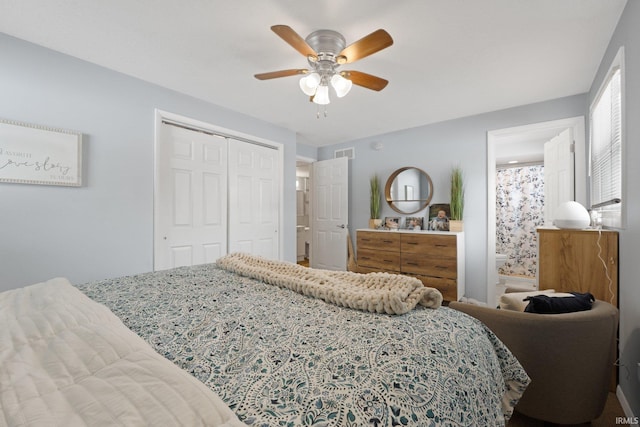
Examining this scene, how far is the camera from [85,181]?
238 cm

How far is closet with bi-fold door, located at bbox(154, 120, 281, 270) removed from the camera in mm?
2953

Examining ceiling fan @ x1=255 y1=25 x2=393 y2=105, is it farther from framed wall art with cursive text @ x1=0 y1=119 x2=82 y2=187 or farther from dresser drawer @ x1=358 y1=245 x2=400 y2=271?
dresser drawer @ x1=358 y1=245 x2=400 y2=271

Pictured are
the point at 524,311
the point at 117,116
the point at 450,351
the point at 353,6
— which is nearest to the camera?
the point at 450,351

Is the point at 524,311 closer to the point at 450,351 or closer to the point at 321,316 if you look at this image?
the point at 450,351

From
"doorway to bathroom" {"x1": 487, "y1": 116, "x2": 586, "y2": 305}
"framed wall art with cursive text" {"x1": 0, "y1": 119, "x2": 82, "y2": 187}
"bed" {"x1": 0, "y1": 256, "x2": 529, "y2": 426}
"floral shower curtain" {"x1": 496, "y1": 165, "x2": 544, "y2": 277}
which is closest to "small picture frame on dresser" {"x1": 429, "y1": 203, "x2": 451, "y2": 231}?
"doorway to bathroom" {"x1": 487, "y1": 116, "x2": 586, "y2": 305}

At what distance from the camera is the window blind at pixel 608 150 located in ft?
6.26

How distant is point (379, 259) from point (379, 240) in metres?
0.27

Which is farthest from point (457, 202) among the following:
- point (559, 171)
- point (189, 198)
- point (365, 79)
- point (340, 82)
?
point (189, 198)

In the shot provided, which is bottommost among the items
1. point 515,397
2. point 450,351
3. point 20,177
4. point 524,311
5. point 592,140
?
point 515,397

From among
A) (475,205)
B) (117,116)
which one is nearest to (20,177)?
(117,116)

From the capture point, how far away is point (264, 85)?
2791 mm

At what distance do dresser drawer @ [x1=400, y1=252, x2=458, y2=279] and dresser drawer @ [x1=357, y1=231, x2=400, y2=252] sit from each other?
0.62 feet

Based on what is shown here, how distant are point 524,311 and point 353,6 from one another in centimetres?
202

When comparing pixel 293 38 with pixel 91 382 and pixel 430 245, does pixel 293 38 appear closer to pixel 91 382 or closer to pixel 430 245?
pixel 91 382
